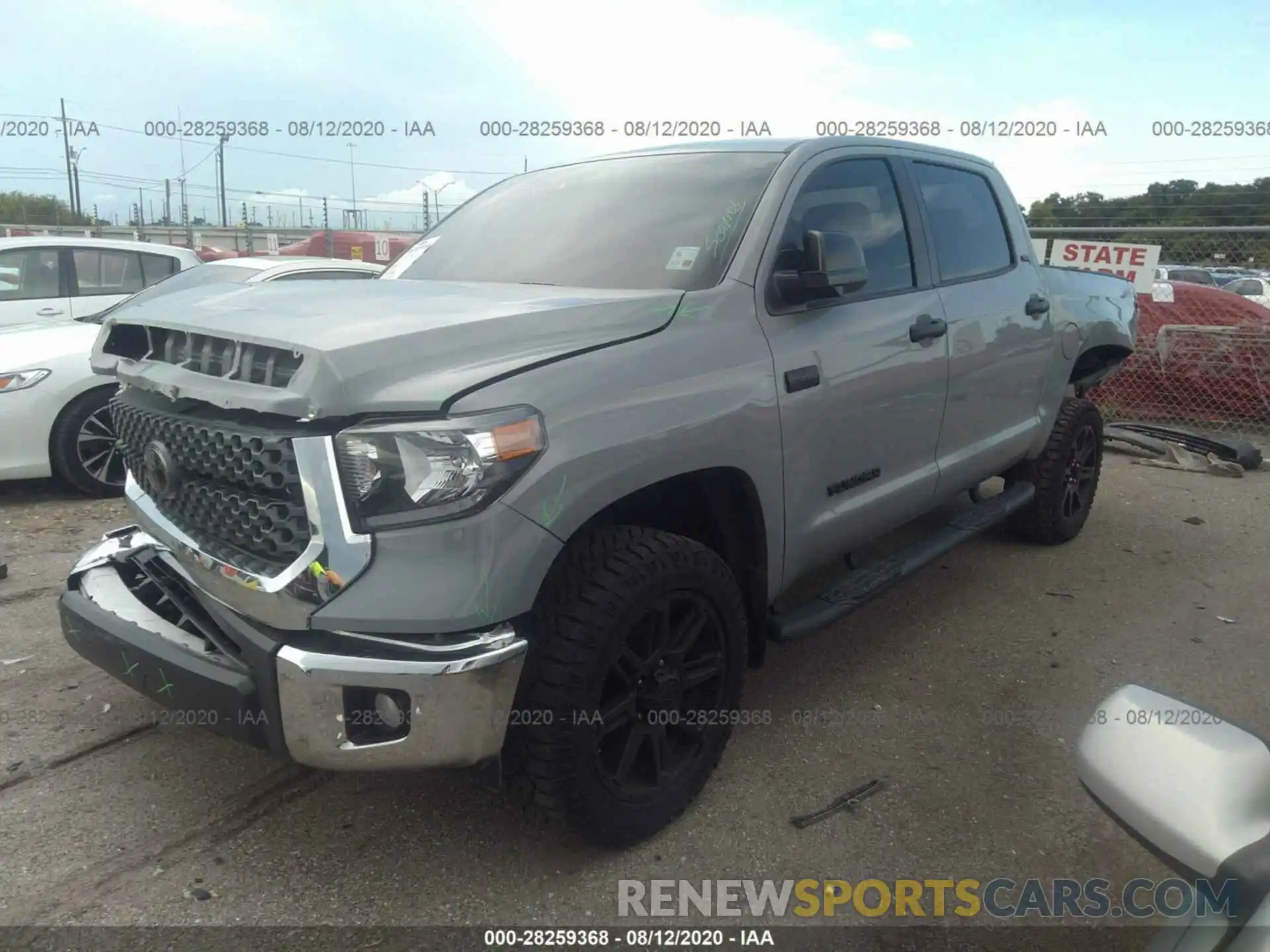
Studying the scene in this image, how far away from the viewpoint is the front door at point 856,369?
2.99m

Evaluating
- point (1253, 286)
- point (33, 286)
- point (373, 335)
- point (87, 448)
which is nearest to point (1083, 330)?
point (373, 335)

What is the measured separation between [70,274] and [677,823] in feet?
24.2

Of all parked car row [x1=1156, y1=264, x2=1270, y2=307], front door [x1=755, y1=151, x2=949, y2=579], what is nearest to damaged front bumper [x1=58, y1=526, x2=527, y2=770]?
front door [x1=755, y1=151, x2=949, y2=579]

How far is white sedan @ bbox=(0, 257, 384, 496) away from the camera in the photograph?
18.4 ft

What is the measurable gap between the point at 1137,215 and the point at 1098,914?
1454 cm

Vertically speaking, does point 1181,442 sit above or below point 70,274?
below

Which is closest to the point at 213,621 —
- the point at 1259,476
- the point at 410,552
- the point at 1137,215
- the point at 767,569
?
the point at 410,552

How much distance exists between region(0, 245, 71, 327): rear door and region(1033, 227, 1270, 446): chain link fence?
861 cm

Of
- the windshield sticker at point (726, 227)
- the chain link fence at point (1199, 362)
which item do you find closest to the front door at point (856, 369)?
the windshield sticker at point (726, 227)

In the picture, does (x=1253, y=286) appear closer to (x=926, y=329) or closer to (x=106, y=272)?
(x=926, y=329)

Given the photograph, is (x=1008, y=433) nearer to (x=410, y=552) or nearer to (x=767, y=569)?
(x=767, y=569)

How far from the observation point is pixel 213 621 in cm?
242

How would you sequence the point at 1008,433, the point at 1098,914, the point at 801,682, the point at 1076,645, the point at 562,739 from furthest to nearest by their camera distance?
1. the point at 1008,433
2. the point at 1076,645
3. the point at 801,682
4. the point at 1098,914
5. the point at 562,739

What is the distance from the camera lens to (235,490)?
93.9 inches
